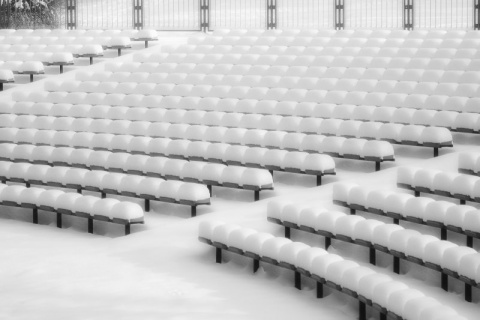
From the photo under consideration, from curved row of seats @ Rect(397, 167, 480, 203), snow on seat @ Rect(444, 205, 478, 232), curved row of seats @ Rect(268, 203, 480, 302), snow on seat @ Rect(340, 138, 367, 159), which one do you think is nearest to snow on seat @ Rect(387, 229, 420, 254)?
curved row of seats @ Rect(268, 203, 480, 302)

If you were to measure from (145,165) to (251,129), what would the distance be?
1.63m

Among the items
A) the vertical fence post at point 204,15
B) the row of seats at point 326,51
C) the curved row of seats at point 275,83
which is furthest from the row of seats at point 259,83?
the vertical fence post at point 204,15

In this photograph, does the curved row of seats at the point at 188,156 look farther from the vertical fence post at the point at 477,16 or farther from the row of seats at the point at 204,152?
the vertical fence post at the point at 477,16

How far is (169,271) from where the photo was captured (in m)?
8.66

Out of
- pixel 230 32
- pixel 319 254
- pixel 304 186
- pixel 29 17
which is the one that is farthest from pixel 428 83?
pixel 29 17

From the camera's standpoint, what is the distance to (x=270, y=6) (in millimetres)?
17984

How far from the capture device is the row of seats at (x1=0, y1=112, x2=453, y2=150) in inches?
450

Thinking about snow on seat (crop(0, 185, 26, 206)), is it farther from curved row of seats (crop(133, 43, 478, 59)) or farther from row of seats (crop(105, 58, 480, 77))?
curved row of seats (crop(133, 43, 478, 59))

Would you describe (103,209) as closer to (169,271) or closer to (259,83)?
(169,271)

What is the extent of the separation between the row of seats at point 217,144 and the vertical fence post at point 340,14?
589 centimetres

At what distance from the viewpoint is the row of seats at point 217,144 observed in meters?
11.1

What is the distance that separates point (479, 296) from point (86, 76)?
30.7ft

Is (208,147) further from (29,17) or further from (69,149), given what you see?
(29,17)

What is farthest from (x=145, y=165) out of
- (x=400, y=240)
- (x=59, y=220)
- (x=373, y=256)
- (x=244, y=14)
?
(x=244, y=14)
